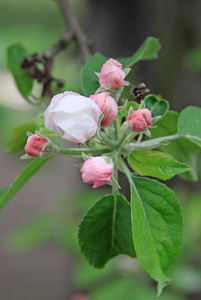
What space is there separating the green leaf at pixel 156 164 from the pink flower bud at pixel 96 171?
0.42 ft

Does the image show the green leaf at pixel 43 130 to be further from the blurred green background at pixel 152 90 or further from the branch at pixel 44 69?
the blurred green background at pixel 152 90

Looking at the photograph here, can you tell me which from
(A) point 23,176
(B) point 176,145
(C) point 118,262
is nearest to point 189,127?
(B) point 176,145

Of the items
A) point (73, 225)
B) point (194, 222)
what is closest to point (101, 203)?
point (194, 222)

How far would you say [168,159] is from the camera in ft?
2.81

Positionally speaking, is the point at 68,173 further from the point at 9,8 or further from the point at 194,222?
the point at 194,222

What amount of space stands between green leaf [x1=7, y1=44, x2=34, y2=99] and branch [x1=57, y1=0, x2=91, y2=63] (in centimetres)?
21

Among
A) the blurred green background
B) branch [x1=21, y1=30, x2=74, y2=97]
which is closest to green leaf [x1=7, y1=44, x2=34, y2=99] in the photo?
branch [x1=21, y1=30, x2=74, y2=97]

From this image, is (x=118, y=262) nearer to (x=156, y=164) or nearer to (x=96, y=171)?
(x=156, y=164)

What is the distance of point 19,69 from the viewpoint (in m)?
1.51

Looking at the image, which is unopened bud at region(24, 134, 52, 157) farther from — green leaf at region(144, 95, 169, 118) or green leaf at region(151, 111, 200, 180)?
green leaf at region(151, 111, 200, 180)

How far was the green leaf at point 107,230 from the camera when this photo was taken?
105 cm

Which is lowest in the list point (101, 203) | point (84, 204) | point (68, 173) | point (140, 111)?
point (68, 173)

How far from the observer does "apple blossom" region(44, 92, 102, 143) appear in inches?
28.6

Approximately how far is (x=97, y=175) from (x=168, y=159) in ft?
0.57
